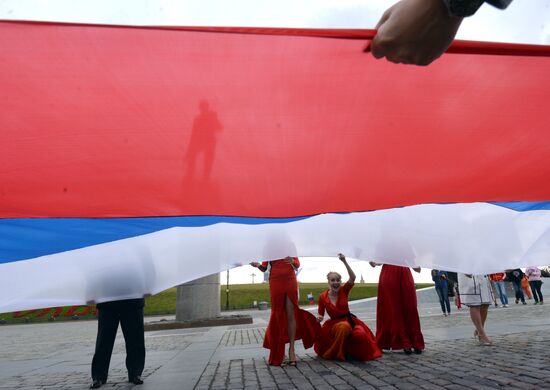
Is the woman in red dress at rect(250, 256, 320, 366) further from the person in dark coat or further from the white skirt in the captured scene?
the white skirt

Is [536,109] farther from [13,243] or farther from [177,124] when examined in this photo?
[13,243]

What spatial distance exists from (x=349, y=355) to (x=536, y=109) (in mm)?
4257

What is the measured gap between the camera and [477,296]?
23.1 feet

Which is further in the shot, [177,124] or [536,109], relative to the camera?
[536,109]

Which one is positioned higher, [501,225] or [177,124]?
[177,124]

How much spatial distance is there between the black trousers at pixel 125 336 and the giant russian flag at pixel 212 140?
2025 millimetres

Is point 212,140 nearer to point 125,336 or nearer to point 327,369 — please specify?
point 125,336

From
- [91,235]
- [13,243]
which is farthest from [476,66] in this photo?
[13,243]

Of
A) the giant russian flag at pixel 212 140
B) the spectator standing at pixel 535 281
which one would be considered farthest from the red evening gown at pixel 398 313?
the spectator standing at pixel 535 281

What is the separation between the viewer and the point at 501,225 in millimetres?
4301

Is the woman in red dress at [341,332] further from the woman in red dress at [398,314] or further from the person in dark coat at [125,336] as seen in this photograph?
the person in dark coat at [125,336]

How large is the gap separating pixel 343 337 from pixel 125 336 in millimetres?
2900

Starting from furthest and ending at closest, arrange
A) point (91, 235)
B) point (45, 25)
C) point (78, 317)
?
point (78, 317) < point (91, 235) < point (45, 25)

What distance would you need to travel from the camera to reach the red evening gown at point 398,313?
650 centimetres
